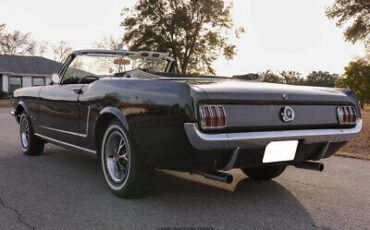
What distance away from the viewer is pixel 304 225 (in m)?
2.98

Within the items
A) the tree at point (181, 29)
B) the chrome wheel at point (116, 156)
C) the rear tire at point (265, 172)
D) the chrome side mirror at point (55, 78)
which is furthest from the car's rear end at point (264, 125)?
the tree at point (181, 29)

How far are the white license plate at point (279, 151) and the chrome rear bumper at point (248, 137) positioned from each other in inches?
2.2

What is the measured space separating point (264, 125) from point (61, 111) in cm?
257

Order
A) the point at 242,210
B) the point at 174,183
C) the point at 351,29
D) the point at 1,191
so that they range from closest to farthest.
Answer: the point at 242,210 → the point at 1,191 → the point at 174,183 → the point at 351,29

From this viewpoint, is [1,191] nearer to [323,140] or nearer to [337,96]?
[323,140]

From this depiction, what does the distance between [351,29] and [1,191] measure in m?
16.4

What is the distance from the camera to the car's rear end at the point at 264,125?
2.94 metres

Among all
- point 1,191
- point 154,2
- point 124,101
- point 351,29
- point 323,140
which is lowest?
point 1,191

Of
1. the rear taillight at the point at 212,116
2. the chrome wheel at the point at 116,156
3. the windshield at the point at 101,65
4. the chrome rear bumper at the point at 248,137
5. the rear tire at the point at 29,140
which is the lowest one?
the rear tire at the point at 29,140

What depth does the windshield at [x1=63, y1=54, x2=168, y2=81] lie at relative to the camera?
16.6 ft

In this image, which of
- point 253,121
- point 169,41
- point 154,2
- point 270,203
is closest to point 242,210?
point 270,203

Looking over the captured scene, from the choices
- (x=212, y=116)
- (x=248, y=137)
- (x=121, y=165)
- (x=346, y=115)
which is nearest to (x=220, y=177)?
(x=248, y=137)

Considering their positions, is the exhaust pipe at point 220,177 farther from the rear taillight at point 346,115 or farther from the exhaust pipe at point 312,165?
the rear taillight at point 346,115

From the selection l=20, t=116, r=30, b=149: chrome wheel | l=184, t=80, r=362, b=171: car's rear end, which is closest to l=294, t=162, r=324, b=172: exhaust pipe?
l=184, t=80, r=362, b=171: car's rear end
